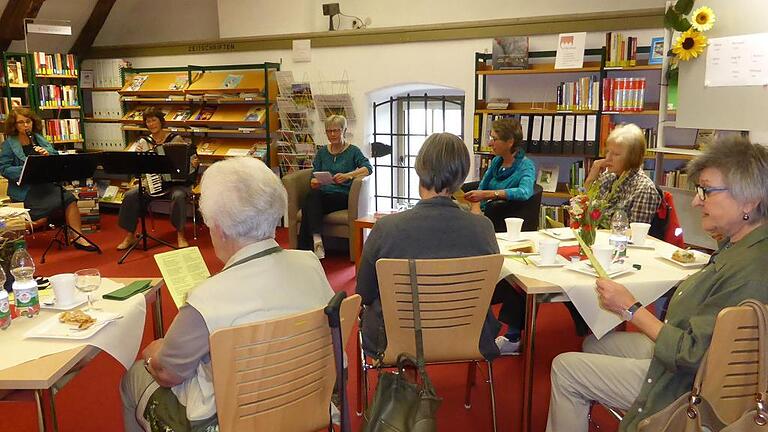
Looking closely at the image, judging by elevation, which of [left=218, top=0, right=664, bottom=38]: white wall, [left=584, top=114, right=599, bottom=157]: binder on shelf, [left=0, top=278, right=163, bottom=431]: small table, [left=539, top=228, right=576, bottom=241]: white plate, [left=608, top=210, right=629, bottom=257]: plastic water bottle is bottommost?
[left=0, top=278, right=163, bottom=431]: small table

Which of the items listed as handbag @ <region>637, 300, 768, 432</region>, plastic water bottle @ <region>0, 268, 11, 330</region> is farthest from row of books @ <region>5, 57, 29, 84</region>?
handbag @ <region>637, 300, 768, 432</region>

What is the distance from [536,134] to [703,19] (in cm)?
162

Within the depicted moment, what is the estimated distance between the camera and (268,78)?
261 inches

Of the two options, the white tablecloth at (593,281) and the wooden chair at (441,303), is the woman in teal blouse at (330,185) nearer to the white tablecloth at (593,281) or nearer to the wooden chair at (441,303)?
the white tablecloth at (593,281)

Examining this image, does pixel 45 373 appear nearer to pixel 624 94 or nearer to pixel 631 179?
pixel 631 179

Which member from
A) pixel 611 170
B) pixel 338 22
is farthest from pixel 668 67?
pixel 338 22

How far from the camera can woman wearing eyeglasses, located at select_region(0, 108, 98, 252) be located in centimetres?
570

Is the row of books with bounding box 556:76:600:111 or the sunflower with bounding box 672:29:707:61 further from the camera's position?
the row of books with bounding box 556:76:600:111

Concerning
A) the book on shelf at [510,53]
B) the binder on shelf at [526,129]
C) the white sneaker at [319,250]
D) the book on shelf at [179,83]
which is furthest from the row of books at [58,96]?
the binder on shelf at [526,129]

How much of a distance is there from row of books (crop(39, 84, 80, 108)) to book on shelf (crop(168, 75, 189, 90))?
1591 mm

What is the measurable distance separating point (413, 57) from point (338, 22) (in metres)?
1.04

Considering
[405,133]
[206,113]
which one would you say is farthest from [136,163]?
[405,133]

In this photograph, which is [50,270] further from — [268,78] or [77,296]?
[77,296]

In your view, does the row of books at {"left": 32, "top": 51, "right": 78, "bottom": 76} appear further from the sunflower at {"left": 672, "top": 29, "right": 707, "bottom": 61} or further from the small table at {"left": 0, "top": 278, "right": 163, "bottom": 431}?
the sunflower at {"left": 672, "top": 29, "right": 707, "bottom": 61}
